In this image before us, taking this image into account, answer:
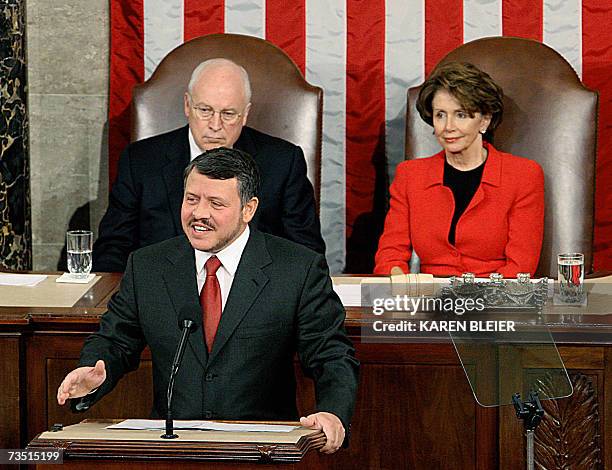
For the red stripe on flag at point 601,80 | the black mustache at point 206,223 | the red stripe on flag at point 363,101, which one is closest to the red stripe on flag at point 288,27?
the red stripe on flag at point 363,101

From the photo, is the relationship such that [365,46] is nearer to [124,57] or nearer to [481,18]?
[481,18]

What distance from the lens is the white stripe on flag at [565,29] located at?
4746 millimetres

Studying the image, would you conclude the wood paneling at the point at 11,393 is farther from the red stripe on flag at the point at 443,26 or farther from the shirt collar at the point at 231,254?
the red stripe on flag at the point at 443,26

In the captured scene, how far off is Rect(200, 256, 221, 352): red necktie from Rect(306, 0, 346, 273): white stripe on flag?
6.93 ft

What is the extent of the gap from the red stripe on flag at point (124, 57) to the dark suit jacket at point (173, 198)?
2.14 feet

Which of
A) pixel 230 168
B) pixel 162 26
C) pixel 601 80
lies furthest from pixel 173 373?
pixel 601 80

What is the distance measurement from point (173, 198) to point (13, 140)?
0.90 m

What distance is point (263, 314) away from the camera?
280 centimetres

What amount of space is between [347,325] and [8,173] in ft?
6.48

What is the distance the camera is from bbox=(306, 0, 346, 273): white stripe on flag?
15.8 ft

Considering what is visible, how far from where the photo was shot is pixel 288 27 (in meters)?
4.83

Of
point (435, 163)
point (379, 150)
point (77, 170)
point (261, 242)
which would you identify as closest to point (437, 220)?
point (435, 163)

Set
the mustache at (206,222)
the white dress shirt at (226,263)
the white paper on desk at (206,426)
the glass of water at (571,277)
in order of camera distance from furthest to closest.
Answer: the glass of water at (571,277) → the white dress shirt at (226,263) → the mustache at (206,222) → the white paper on desk at (206,426)

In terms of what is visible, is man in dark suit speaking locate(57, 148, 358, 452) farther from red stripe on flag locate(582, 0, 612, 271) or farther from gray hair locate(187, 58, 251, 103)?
red stripe on flag locate(582, 0, 612, 271)
